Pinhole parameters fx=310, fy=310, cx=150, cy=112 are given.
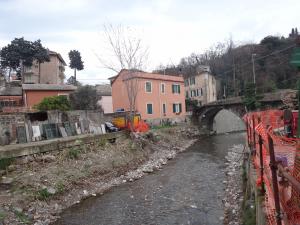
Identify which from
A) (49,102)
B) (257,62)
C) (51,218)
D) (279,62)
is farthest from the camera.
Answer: (257,62)

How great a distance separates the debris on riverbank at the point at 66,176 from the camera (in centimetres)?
1114

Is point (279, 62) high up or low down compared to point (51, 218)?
up

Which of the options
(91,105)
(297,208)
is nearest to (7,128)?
(91,105)

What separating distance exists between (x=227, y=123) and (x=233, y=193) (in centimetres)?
3186

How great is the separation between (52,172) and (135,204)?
15.9 feet

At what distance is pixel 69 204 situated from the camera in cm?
1223

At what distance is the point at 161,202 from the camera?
11.8 metres

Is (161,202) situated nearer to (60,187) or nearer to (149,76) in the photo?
(60,187)

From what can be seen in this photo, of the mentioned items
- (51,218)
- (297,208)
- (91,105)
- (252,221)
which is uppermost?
(91,105)

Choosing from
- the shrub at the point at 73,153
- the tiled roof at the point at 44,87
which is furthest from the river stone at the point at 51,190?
the tiled roof at the point at 44,87

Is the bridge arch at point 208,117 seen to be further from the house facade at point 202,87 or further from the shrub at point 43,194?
the shrub at point 43,194

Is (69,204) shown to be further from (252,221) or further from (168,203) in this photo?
(252,221)

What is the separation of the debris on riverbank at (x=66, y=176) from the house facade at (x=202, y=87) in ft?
91.0

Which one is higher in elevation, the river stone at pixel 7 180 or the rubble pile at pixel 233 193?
the river stone at pixel 7 180
